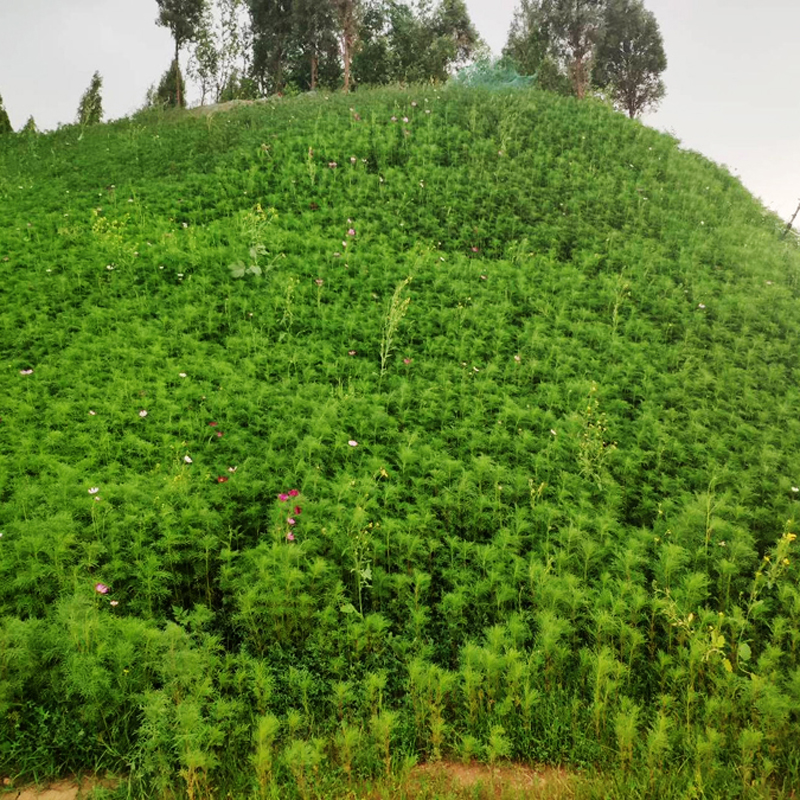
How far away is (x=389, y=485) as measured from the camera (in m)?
5.18

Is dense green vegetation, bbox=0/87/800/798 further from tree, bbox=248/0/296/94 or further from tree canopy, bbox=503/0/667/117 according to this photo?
tree, bbox=248/0/296/94

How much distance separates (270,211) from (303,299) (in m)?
2.87

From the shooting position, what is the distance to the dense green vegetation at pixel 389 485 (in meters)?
3.28

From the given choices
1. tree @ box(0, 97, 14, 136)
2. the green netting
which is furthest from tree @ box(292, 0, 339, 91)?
tree @ box(0, 97, 14, 136)

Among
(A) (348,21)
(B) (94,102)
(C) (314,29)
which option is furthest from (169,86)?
(A) (348,21)

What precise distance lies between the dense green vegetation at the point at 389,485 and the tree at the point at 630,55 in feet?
83.4

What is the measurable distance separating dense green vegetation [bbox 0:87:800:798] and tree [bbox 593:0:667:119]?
2541 centimetres

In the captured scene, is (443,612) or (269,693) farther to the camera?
(443,612)

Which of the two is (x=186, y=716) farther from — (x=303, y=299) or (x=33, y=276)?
(x=33, y=276)

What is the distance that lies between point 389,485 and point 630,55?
35.4 metres

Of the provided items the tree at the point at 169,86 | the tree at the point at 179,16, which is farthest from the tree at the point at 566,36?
the tree at the point at 169,86

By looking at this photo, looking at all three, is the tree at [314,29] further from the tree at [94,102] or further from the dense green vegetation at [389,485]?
the dense green vegetation at [389,485]

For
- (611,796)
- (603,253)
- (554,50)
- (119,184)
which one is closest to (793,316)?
(603,253)

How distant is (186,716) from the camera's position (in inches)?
120
